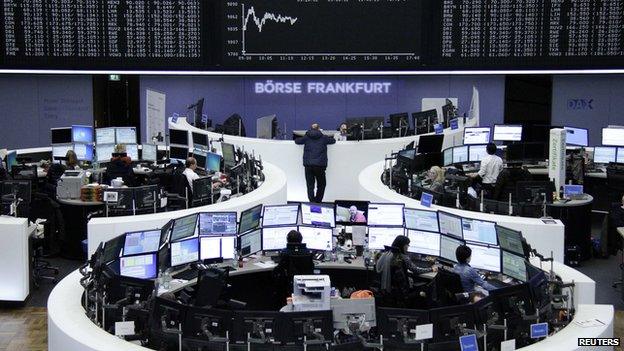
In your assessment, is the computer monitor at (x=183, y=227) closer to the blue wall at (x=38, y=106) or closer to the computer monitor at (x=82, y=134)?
the computer monitor at (x=82, y=134)

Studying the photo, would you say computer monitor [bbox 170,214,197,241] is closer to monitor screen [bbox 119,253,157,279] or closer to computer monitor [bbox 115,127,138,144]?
monitor screen [bbox 119,253,157,279]

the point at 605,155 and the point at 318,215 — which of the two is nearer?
the point at 318,215

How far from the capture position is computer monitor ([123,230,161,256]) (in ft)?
30.2

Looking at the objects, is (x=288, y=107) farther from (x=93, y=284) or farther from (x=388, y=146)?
(x=93, y=284)

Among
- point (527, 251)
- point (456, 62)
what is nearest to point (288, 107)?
point (456, 62)

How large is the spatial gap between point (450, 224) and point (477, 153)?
542 cm

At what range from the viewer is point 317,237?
10.4 m

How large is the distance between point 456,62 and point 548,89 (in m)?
4.59

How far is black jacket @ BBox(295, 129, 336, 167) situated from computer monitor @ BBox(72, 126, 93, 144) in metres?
3.33

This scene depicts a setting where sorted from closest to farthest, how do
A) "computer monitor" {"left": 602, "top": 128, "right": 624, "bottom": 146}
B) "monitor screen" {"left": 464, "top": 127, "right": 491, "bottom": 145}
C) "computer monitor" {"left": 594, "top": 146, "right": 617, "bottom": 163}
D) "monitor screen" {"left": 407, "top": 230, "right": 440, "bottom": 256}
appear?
1. "monitor screen" {"left": 407, "top": 230, "right": 440, "bottom": 256}
2. "computer monitor" {"left": 594, "top": 146, "right": 617, "bottom": 163}
3. "computer monitor" {"left": 602, "top": 128, "right": 624, "bottom": 146}
4. "monitor screen" {"left": 464, "top": 127, "right": 491, "bottom": 145}

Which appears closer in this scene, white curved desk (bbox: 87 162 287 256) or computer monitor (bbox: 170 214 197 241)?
computer monitor (bbox: 170 214 197 241)

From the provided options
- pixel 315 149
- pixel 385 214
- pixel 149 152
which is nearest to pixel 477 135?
pixel 315 149

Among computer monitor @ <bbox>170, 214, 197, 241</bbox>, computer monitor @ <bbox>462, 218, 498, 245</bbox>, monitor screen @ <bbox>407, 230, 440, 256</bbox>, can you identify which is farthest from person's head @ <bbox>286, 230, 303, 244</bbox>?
computer monitor @ <bbox>462, 218, 498, 245</bbox>

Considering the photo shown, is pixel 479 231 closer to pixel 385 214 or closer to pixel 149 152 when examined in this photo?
Result: pixel 385 214
